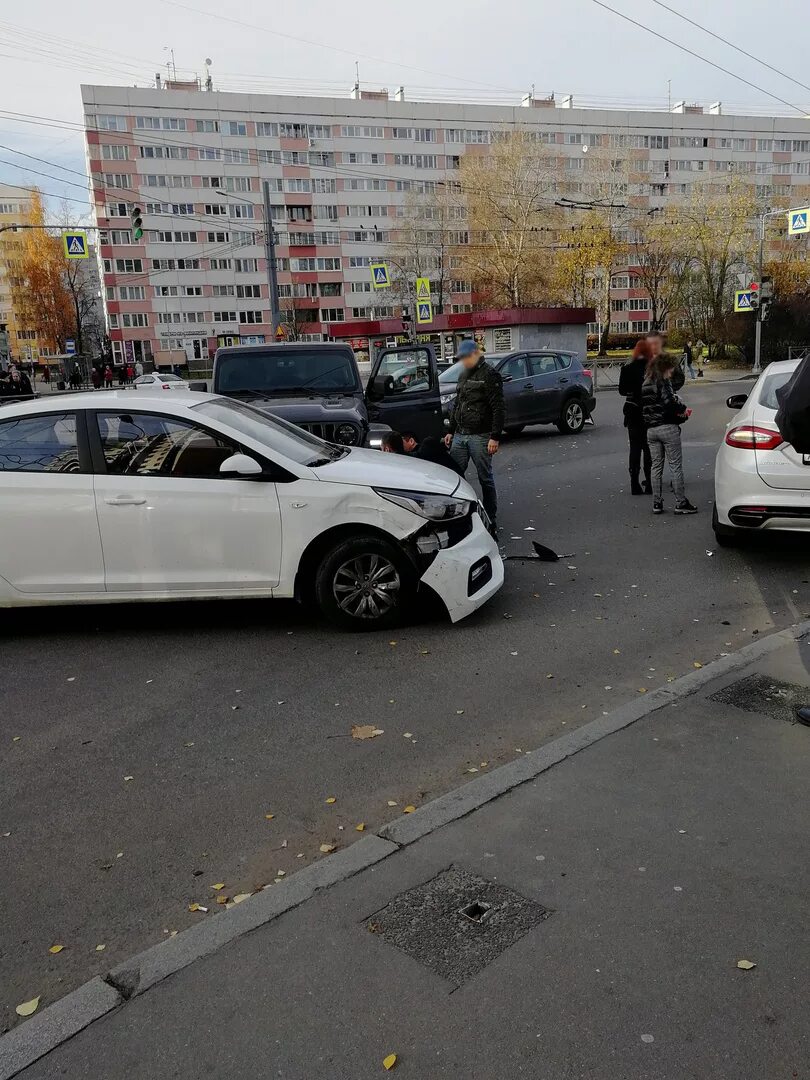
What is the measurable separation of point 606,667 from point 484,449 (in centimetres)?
387

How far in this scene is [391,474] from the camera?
6418mm

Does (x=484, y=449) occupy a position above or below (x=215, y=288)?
below

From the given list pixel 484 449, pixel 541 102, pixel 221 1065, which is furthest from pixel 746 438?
pixel 541 102

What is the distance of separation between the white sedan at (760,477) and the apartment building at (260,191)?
74.9 metres

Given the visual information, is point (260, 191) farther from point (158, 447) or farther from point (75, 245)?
point (158, 447)

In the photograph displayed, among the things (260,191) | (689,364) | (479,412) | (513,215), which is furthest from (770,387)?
(260,191)

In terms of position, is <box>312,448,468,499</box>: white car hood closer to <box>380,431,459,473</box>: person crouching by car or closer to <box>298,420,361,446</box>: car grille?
<box>380,431,459,473</box>: person crouching by car

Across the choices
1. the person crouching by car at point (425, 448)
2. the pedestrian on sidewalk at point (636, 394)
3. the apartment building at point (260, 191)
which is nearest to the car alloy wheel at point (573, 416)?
the pedestrian on sidewalk at point (636, 394)

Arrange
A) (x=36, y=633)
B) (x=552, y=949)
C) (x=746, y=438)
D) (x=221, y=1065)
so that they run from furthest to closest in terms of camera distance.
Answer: (x=746, y=438)
(x=36, y=633)
(x=552, y=949)
(x=221, y=1065)

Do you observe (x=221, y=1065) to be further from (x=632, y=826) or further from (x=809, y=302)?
(x=809, y=302)

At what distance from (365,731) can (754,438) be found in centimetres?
468

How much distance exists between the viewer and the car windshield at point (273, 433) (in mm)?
6406

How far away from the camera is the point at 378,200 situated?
92.1 meters

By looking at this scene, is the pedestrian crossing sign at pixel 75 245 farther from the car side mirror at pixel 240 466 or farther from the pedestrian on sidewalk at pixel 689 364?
the car side mirror at pixel 240 466
